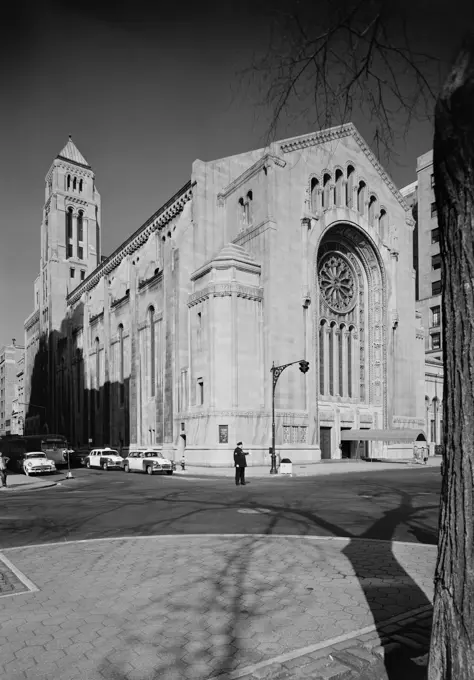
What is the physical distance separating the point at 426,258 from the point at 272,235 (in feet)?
122

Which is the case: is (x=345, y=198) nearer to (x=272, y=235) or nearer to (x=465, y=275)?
(x=272, y=235)

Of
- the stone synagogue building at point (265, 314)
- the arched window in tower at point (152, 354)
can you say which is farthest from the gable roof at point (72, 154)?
the arched window in tower at point (152, 354)

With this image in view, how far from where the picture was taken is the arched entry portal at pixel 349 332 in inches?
1858

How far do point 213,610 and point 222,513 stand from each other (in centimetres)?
824

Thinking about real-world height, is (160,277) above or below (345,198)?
below

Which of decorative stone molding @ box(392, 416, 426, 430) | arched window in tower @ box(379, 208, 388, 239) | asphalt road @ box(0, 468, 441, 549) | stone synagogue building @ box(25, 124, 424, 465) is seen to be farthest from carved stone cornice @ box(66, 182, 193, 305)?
asphalt road @ box(0, 468, 441, 549)

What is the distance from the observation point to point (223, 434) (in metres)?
38.5

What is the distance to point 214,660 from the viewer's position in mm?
4957

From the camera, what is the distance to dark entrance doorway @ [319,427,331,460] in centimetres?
4588

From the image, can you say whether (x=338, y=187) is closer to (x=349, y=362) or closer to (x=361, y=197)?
(x=361, y=197)

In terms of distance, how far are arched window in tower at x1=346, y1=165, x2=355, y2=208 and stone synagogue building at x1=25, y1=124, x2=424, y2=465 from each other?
0.99ft

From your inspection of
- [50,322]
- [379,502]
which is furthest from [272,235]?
[50,322]

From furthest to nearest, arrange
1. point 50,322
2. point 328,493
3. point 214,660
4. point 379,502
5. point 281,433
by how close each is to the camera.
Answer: point 50,322 < point 281,433 < point 328,493 < point 379,502 < point 214,660

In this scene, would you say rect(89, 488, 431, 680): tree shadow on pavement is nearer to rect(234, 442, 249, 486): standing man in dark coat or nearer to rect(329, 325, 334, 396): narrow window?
rect(234, 442, 249, 486): standing man in dark coat
